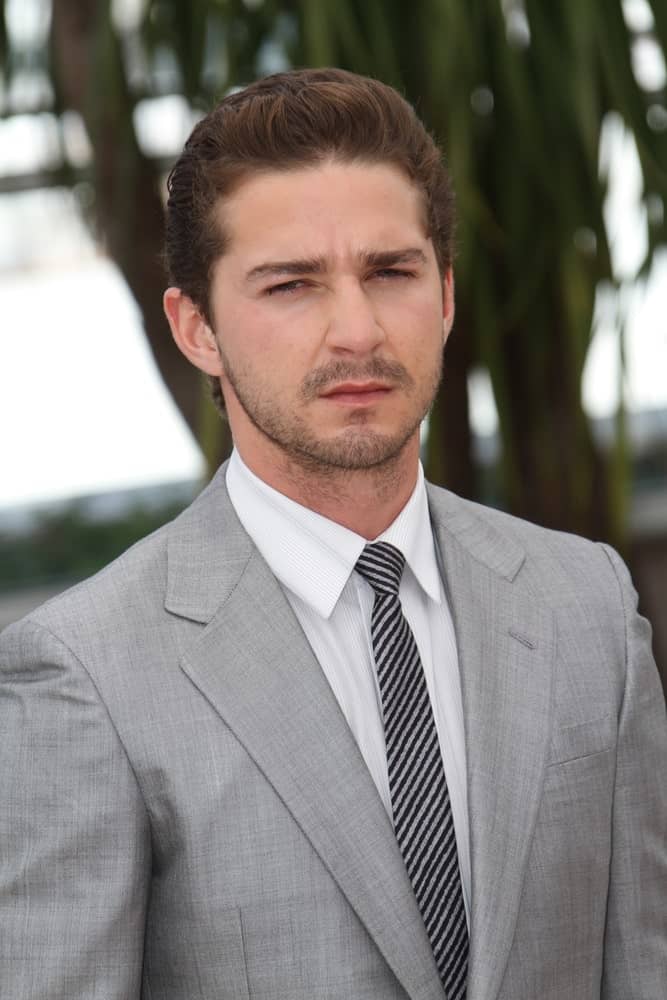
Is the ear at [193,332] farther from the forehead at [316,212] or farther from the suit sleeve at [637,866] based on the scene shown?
the suit sleeve at [637,866]

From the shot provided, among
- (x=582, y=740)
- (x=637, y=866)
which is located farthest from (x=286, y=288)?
(x=637, y=866)

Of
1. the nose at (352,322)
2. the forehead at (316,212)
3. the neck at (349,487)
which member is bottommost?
the neck at (349,487)

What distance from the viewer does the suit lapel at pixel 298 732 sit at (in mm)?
1028

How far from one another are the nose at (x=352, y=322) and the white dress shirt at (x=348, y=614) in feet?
0.44

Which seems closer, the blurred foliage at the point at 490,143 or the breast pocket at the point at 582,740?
the breast pocket at the point at 582,740

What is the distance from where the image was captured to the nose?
3.52 feet

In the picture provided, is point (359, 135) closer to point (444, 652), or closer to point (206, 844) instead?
point (444, 652)

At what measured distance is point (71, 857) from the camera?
39.2 inches

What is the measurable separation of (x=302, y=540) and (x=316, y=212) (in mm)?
239

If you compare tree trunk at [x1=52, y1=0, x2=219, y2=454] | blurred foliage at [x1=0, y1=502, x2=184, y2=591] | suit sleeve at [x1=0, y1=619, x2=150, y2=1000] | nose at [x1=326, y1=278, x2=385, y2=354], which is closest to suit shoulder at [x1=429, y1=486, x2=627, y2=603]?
nose at [x1=326, y1=278, x2=385, y2=354]

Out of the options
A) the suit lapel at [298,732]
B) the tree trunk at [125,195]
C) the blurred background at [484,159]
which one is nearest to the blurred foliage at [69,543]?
the blurred background at [484,159]

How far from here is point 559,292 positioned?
6.72 feet

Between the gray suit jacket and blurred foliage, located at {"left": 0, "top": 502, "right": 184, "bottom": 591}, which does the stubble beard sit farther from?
blurred foliage, located at {"left": 0, "top": 502, "right": 184, "bottom": 591}

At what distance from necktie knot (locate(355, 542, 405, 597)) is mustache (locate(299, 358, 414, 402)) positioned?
13cm
